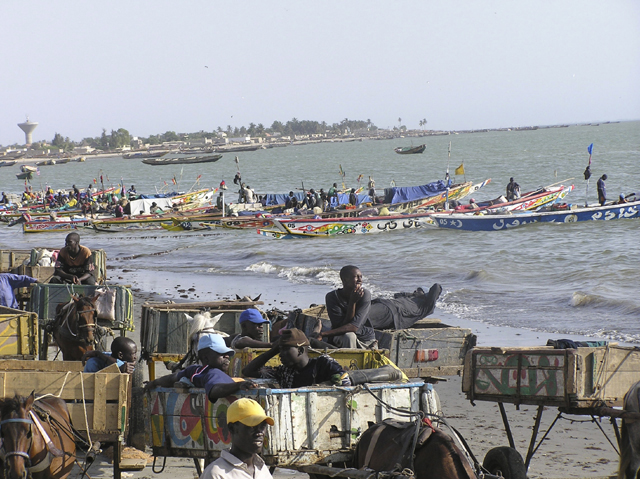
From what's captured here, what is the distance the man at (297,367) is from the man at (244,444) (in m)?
1.65

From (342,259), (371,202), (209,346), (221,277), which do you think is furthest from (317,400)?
(371,202)

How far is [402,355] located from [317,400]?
3452 millimetres

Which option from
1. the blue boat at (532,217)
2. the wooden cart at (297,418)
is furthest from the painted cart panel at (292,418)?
the blue boat at (532,217)

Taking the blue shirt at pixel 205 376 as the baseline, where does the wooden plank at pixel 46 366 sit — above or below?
below

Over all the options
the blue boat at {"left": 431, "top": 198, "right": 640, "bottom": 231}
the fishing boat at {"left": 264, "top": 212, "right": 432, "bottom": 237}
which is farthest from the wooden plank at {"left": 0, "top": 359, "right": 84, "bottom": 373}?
the blue boat at {"left": 431, "top": 198, "right": 640, "bottom": 231}

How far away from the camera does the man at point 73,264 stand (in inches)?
459

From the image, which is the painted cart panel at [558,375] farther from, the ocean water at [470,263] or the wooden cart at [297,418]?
the ocean water at [470,263]

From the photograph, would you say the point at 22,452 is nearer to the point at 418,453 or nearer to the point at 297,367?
→ the point at 297,367

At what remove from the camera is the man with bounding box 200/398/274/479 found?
394cm

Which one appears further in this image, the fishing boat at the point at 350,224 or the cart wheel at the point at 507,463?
the fishing boat at the point at 350,224

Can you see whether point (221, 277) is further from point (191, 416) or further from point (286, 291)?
point (191, 416)

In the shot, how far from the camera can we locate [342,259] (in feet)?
87.2

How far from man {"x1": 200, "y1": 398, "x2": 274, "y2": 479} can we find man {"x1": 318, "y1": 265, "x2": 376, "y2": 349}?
401 cm

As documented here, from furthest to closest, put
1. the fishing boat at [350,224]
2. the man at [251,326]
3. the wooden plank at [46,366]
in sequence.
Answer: the fishing boat at [350,224], the man at [251,326], the wooden plank at [46,366]
